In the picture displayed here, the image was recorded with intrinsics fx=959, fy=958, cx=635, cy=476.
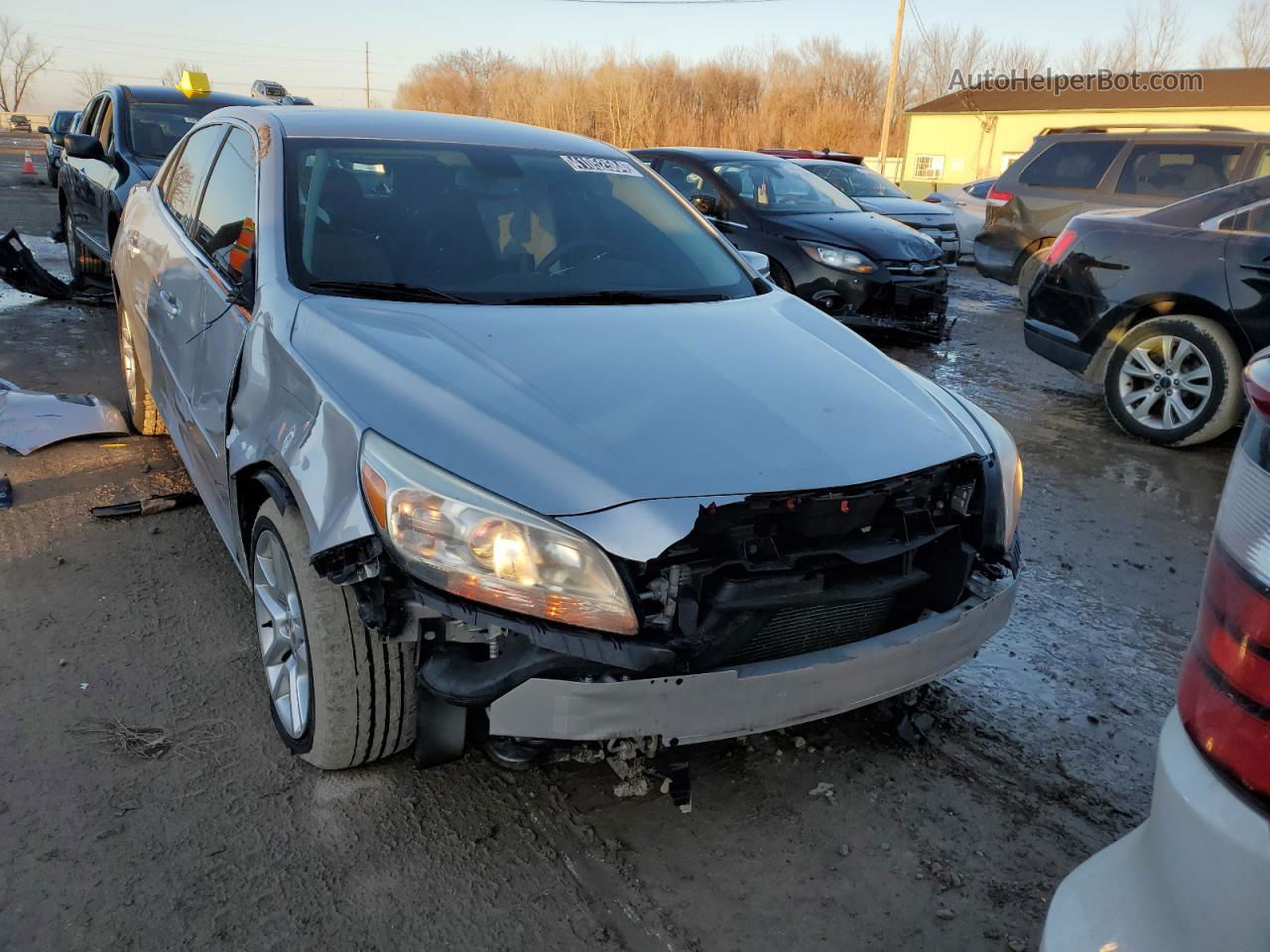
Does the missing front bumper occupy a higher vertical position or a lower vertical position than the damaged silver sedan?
lower

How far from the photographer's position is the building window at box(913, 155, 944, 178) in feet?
126

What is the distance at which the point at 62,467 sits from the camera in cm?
465

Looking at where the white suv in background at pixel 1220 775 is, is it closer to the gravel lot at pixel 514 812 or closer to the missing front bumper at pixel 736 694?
the missing front bumper at pixel 736 694

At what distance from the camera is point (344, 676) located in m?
2.21

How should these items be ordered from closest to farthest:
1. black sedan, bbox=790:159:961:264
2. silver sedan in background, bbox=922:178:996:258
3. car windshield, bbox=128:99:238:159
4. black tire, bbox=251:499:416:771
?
black tire, bbox=251:499:416:771 < car windshield, bbox=128:99:238:159 < black sedan, bbox=790:159:961:264 < silver sedan in background, bbox=922:178:996:258

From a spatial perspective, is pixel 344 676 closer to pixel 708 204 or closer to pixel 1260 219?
pixel 1260 219

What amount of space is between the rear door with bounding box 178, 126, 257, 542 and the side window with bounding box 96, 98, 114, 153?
4978 mm

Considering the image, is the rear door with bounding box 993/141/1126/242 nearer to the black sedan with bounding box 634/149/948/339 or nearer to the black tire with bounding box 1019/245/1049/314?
the black tire with bounding box 1019/245/1049/314

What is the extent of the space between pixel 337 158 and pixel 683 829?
2.38m

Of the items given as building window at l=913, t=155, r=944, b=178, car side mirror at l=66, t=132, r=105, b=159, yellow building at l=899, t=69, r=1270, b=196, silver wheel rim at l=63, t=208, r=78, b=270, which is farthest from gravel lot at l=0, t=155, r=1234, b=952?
building window at l=913, t=155, r=944, b=178

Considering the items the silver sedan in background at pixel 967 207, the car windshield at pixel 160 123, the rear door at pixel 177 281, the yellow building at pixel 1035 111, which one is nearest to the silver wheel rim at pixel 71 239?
the car windshield at pixel 160 123

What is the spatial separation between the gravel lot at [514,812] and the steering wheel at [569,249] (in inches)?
62.1

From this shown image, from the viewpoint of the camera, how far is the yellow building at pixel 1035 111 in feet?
103

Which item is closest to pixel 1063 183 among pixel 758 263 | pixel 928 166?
pixel 758 263
